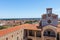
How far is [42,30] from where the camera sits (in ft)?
121

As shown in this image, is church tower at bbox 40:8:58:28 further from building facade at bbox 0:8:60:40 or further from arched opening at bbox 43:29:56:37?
arched opening at bbox 43:29:56:37

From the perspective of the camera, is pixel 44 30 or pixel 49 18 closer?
pixel 44 30

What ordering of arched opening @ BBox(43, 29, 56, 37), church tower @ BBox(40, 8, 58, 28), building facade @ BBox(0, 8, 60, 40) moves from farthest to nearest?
church tower @ BBox(40, 8, 58, 28), arched opening @ BBox(43, 29, 56, 37), building facade @ BBox(0, 8, 60, 40)

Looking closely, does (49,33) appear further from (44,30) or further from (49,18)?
(49,18)

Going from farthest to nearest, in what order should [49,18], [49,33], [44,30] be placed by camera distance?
[49,18], [49,33], [44,30]

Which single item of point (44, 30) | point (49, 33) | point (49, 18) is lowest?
point (49, 33)

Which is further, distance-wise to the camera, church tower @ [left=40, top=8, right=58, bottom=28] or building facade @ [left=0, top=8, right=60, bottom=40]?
church tower @ [left=40, top=8, right=58, bottom=28]

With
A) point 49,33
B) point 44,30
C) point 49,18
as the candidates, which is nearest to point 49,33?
point 49,33

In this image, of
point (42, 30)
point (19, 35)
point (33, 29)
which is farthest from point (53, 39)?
point (19, 35)

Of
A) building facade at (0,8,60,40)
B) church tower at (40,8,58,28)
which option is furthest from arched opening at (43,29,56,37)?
church tower at (40,8,58,28)

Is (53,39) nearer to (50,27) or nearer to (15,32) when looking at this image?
(50,27)

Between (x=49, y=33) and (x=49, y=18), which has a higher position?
(x=49, y=18)

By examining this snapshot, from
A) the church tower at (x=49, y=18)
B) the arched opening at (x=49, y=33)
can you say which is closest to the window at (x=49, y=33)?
the arched opening at (x=49, y=33)

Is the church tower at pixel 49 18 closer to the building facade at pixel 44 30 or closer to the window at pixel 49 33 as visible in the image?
the building facade at pixel 44 30
